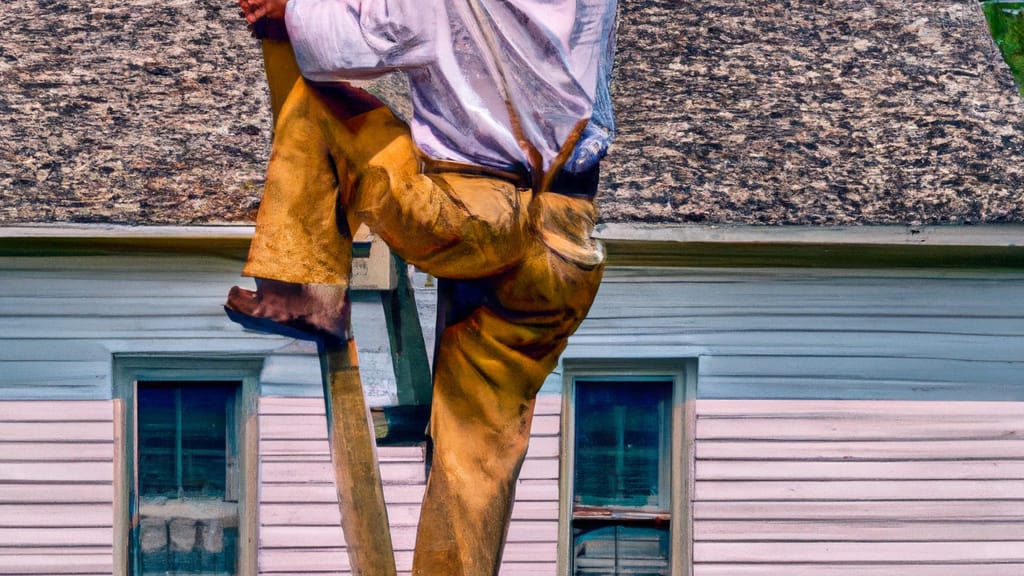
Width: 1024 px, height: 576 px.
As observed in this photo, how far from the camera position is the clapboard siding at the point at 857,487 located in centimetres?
797

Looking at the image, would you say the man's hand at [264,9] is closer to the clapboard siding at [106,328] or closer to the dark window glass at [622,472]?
the clapboard siding at [106,328]

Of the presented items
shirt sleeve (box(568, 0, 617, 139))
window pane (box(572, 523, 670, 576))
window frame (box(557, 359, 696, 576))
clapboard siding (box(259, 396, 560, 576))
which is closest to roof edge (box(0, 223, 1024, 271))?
window frame (box(557, 359, 696, 576))

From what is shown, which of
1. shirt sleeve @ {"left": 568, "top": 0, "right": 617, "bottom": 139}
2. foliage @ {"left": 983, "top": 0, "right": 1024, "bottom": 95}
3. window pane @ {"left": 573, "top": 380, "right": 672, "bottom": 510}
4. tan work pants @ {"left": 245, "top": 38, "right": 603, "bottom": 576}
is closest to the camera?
tan work pants @ {"left": 245, "top": 38, "right": 603, "bottom": 576}

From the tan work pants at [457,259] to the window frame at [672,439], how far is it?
16.6 ft

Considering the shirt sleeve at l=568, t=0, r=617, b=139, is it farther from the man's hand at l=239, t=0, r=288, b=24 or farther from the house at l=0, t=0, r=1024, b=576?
the house at l=0, t=0, r=1024, b=576

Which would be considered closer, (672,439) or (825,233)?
(825,233)

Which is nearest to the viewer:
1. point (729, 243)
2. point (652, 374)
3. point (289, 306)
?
point (289, 306)

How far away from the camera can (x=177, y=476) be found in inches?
317

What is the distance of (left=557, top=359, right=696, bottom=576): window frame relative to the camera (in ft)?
26.2

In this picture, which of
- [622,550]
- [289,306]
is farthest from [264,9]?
[622,550]

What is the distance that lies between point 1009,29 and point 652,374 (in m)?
3.73

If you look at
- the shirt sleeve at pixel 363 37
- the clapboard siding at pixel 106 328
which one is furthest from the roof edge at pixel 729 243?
the shirt sleeve at pixel 363 37

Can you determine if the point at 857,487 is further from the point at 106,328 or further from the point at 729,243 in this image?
the point at 106,328

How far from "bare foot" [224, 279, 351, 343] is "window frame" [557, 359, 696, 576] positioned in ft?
16.7
